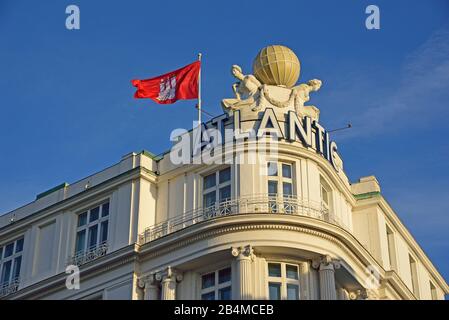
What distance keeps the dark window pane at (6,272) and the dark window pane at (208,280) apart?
1320 centimetres

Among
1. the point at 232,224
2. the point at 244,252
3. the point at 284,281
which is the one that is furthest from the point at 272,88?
the point at 284,281

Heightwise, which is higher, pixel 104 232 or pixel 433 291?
pixel 433 291

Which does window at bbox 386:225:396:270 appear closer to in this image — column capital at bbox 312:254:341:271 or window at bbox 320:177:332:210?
window at bbox 320:177:332:210

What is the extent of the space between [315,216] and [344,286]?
13.1 feet

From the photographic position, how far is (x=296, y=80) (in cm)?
5819

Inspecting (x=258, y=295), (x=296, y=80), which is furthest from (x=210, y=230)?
(x=296, y=80)

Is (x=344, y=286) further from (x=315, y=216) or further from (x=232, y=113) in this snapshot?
(x=232, y=113)

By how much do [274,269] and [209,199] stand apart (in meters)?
5.33

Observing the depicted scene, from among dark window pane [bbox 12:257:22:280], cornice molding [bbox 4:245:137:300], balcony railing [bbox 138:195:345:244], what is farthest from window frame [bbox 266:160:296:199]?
dark window pane [bbox 12:257:22:280]

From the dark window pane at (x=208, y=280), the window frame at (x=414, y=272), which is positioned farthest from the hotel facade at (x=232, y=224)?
the window frame at (x=414, y=272)

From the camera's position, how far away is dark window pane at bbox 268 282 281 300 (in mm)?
50219

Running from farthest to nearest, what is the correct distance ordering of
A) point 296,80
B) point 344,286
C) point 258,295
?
1. point 296,80
2. point 344,286
3. point 258,295

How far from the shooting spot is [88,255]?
55312mm

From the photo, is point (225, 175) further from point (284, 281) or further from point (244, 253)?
point (284, 281)
